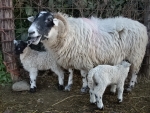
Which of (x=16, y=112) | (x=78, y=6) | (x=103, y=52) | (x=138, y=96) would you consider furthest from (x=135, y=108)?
(x=78, y=6)

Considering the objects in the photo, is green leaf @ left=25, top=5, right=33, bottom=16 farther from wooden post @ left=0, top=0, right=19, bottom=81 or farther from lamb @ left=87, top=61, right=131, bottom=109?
lamb @ left=87, top=61, right=131, bottom=109

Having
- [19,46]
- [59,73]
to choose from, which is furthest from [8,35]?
[59,73]

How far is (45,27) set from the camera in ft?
13.1

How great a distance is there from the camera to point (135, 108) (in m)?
4.19

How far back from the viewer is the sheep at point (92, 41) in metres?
4.24

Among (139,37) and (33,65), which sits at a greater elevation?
(139,37)

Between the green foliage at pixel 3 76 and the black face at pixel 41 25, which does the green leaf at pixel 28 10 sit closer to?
the green foliage at pixel 3 76

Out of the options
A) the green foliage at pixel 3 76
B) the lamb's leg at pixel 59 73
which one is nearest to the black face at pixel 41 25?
the lamb's leg at pixel 59 73

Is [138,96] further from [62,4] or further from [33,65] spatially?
[62,4]

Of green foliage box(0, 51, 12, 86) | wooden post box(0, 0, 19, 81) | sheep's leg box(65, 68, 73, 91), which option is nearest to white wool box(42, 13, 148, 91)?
sheep's leg box(65, 68, 73, 91)

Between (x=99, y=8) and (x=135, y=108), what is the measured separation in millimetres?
2204

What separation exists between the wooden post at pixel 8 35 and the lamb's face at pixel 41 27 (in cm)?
116

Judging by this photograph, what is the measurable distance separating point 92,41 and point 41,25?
3.26ft

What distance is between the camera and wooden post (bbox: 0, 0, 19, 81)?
4945mm
